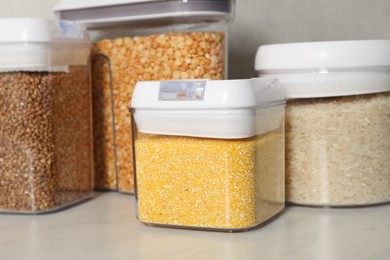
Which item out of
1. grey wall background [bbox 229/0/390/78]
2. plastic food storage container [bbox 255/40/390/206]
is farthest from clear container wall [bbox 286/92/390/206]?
grey wall background [bbox 229/0/390/78]

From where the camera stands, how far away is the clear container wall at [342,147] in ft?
2.72

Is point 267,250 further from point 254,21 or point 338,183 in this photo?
point 254,21

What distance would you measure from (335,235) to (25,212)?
0.41 metres

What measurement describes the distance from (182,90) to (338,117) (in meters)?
0.22

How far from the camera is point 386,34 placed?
1.07 meters

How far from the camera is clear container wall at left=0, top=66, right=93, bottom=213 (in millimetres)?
833

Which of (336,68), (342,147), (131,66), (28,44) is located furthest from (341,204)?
(28,44)

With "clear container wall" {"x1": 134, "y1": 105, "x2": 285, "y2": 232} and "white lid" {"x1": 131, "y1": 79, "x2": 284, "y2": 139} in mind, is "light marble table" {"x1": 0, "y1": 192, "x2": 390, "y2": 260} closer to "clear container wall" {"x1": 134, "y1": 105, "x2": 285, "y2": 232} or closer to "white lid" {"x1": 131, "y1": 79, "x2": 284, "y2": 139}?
"clear container wall" {"x1": 134, "y1": 105, "x2": 285, "y2": 232}

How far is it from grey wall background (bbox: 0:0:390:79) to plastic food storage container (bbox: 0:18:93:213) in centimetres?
26

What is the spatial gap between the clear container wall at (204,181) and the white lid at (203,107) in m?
0.01

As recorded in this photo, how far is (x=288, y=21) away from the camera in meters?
1.10

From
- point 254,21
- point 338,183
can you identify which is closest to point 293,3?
point 254,21

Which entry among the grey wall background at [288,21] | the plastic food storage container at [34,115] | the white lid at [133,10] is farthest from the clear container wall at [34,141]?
the grey wall background at [288,21]

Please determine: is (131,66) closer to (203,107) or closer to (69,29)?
(69,29)
